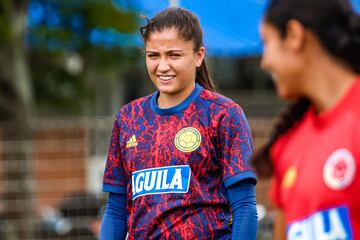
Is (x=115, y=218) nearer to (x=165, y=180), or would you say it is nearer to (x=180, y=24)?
(x=165, y=180)

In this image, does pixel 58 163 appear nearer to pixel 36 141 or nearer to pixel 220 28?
pixel 36 141

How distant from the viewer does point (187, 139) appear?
4457 millimetres

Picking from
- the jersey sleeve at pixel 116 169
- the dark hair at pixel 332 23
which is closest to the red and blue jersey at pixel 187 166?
the jersey sleeve at pixel 116 169

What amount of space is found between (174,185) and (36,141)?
8.59m

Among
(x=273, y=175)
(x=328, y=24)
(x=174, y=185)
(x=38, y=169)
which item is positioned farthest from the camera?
(x=38, y=169)

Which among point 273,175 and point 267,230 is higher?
point 267,230

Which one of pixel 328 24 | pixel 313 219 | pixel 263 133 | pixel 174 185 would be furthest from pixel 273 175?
pixel 263 133

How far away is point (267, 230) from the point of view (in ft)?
38.3

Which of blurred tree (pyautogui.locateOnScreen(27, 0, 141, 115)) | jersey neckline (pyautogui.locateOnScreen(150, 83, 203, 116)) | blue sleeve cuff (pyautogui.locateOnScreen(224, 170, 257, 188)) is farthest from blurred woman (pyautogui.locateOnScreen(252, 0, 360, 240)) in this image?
blurred tree (pyautogui.locateOnScreen(27, 0, 141, 115))

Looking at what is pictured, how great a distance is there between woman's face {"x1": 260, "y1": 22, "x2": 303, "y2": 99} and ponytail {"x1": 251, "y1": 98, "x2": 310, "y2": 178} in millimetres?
207

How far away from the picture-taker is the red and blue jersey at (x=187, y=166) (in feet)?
14.4

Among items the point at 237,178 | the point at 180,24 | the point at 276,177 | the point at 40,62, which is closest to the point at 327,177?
the point at 276,177

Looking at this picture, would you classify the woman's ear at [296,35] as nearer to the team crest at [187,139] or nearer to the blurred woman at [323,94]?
the blurred woman at [323,94]

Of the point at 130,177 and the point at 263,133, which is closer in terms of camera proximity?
the point at 130,177
